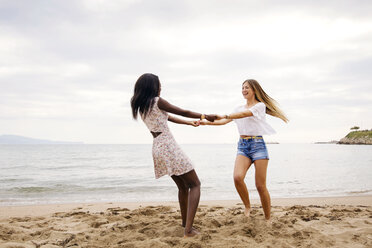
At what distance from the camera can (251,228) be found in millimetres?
3938

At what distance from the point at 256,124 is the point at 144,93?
171 centimetres

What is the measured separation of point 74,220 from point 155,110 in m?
2.87

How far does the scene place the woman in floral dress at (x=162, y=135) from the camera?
351 cm

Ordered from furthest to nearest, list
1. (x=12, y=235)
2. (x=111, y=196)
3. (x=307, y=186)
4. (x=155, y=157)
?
(x=307, y=186) → (x=111, y=196) → (x=12, y=235) → (x=155, y=157)

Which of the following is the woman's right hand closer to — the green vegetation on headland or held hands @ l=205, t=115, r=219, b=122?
held hands @ l=205, t=115, r=219, b=122

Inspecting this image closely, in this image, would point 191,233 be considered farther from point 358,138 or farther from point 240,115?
point 358,138

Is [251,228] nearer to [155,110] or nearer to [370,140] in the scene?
[155,110]

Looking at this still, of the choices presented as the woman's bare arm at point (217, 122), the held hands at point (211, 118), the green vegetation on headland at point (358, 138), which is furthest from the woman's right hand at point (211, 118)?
the green vegetation on headland at point (358, 138)

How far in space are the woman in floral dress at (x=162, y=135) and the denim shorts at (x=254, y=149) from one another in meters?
1.00

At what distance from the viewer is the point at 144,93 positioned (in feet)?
11.5

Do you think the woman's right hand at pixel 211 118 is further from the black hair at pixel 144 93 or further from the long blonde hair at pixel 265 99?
the black hair at pixel 144 93

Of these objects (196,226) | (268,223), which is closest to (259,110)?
(268,223)

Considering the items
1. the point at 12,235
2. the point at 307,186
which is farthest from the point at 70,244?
the point at 307,186

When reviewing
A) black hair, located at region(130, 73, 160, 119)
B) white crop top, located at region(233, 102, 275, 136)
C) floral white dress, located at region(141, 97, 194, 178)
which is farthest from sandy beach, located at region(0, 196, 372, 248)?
black hair, located at region(130, 73, 160, 119)
